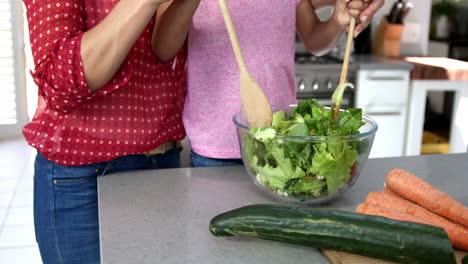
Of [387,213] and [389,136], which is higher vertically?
[387,213]

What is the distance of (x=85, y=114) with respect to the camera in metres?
1.04

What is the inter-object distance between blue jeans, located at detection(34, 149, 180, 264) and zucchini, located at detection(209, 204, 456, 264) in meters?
0.39

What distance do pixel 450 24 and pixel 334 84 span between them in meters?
1.89

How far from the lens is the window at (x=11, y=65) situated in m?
3.98

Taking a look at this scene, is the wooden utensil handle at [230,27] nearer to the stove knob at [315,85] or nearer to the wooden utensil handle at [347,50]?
the wooden utensil handle at [347,50]

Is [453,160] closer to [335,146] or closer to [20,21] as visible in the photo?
[335,146]

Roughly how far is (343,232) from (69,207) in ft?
2.04

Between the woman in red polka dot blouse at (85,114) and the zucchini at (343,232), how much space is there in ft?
1.20

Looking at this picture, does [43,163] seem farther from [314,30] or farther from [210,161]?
[314,30]

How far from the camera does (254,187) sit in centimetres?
104

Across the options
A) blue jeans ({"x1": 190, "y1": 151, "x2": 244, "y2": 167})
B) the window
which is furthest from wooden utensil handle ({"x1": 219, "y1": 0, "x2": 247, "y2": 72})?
the window

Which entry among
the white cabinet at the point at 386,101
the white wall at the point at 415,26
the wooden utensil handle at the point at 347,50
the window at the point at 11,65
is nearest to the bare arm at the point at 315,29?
the wooden utensil handle at the point at 347,50

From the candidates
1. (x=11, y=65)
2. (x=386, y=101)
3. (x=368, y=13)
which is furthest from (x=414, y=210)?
(x=11, y=65)

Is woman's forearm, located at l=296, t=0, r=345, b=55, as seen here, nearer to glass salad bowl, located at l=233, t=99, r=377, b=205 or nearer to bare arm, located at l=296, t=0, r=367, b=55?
bare arm, located at l=296, t=0, r=367, b=55
